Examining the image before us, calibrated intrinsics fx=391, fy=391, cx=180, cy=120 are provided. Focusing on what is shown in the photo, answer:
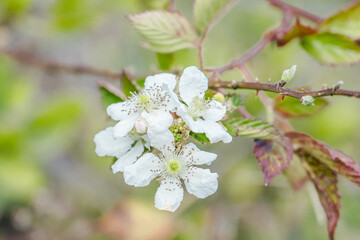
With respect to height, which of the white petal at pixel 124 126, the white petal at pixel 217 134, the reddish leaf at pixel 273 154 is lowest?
the reddish leaf at pixel 273 154

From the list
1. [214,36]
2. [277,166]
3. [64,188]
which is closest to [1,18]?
[64,188]

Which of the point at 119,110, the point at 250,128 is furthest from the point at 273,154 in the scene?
the point at 119,110

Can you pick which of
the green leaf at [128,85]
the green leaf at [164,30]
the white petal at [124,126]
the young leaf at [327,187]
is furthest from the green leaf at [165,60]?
the young leaf at [327,187]

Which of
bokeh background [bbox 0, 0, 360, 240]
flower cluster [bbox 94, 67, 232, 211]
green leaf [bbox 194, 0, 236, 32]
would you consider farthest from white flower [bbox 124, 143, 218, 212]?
bokeh background [bbox 0, 0, 360, 240]

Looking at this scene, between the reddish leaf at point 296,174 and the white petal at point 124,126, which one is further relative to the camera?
the reddish leaf at point 296,174

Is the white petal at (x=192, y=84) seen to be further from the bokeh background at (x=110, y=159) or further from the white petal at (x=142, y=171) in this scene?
the bokeh background at (x=110, y=159)

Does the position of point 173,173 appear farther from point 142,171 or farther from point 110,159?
point 110,159

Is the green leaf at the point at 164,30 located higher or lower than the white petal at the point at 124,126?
higher

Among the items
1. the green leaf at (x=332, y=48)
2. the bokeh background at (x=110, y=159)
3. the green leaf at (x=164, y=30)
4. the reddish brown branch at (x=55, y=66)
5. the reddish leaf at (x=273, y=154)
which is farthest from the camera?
the bokeh background at (x=110, y=159)
